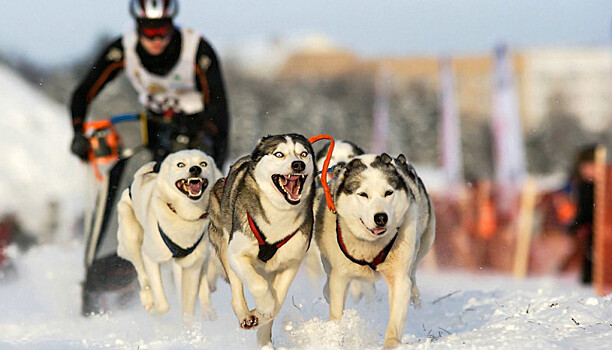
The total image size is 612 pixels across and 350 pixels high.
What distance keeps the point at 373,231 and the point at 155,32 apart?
8.10 feet

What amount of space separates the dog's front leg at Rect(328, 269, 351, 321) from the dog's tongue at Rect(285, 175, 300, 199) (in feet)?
1.84

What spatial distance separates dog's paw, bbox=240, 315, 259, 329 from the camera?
5.20 metres

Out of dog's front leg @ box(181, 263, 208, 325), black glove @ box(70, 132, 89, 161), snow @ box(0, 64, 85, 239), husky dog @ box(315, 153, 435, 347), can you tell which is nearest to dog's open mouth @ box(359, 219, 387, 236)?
husky dog @ box(315, 153, 435, 347)

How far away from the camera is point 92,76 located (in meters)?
7.09

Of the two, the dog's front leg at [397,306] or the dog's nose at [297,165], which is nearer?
the dog's nose at [297,165]

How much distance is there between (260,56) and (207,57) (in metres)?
51.3

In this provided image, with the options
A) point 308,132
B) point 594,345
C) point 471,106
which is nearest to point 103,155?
point 594,345

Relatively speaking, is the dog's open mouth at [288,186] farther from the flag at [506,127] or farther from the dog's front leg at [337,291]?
the flag at [506,127]

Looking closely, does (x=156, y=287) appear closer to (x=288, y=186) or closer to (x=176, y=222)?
(x=176, y=222)

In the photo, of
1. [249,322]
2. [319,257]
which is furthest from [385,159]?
[319,257]

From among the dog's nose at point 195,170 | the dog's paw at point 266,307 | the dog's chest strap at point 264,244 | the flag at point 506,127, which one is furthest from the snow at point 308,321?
the flag at point 506,127

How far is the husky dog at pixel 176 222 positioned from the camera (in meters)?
5.97

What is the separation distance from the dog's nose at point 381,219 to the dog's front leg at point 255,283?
65 centimetres

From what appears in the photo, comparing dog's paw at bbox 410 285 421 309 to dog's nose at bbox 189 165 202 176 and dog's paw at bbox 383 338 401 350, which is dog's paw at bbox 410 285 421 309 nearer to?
dog's paw at bbox 383 338 401 350
